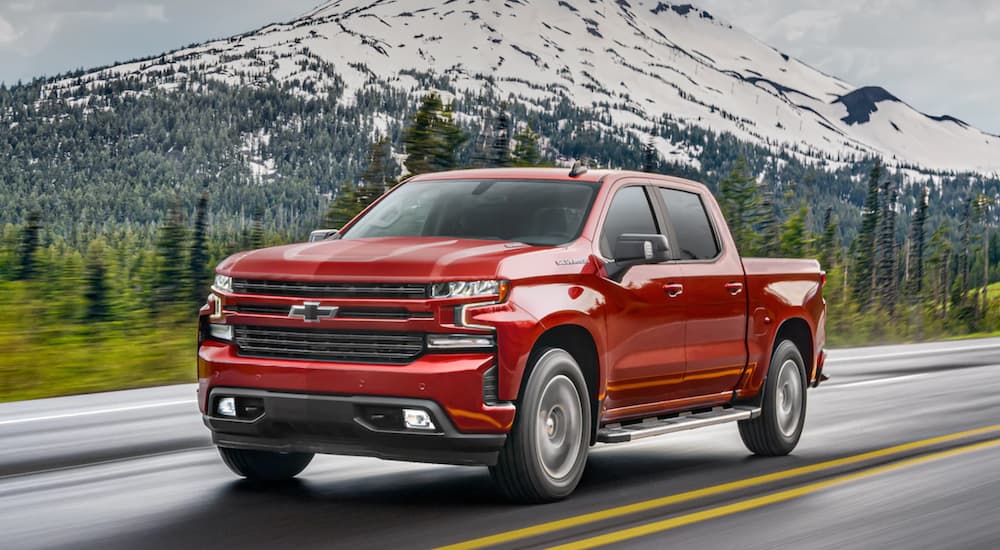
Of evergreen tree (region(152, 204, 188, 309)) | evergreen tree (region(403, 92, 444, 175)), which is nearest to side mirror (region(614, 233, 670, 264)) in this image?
evergreen tree (region(152, 204, 188, 309))

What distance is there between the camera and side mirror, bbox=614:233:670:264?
764 centimetres

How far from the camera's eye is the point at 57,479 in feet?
25.8

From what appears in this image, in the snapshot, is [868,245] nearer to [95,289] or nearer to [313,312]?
[95,289]

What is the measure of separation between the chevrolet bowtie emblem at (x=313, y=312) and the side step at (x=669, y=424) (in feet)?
6.20

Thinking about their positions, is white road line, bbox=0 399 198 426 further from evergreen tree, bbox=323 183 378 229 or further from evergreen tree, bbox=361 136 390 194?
evergreen tree, bbox=361 136 390 194

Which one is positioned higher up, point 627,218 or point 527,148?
point 527,148

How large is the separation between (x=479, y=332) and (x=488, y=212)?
5.29ft

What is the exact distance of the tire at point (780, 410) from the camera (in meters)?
9.77

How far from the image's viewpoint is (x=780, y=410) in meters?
9.95

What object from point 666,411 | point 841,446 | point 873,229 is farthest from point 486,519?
point 873,229

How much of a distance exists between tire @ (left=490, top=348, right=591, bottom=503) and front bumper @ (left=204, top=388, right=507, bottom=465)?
17 cm

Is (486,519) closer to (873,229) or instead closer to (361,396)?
(361,396)

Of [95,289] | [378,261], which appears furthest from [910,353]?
[378,261]

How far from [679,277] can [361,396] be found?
8.94 ft
